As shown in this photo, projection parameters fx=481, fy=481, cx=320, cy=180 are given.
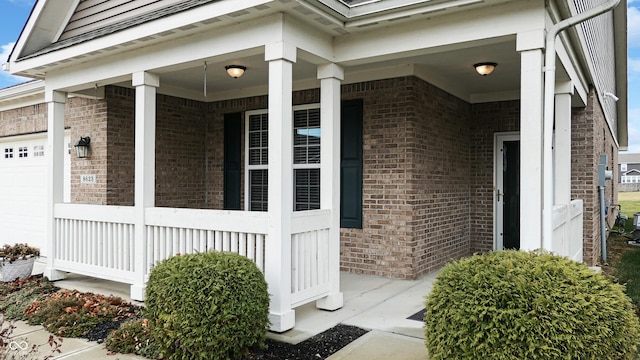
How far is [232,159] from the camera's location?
26.9 feet

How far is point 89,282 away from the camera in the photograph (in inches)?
259

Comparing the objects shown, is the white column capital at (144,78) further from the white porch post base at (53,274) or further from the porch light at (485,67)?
the porch light at (485,67)

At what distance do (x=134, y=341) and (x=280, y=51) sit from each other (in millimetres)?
2834

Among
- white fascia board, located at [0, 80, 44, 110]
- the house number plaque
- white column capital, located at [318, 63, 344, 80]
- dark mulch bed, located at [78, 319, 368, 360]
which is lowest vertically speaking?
dark mulch bed, located at [78, 319, 368, 360]

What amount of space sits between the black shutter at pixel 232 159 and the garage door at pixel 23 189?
3.45 meters

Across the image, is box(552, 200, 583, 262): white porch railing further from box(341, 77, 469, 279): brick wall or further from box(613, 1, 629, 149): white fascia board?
box(613, 1, 629, 149): white fascia board

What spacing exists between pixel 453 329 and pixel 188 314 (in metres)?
1.90

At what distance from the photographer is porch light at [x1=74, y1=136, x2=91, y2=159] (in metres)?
7.39

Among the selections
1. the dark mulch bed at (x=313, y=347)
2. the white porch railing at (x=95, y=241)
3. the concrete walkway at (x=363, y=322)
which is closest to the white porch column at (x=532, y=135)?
the concrete walkway at (x=363, y=322)

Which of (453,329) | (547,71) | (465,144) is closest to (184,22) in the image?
(547,71)

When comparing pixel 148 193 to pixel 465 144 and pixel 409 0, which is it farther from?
pixel 465 144

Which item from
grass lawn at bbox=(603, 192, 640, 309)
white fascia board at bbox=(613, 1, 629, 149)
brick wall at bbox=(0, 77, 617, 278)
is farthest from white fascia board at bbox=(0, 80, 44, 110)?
white fascia board at bbox=(613, 1, 629, 149)

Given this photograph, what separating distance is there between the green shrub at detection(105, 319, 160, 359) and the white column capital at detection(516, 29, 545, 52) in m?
3.92

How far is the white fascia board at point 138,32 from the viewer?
177 inches
